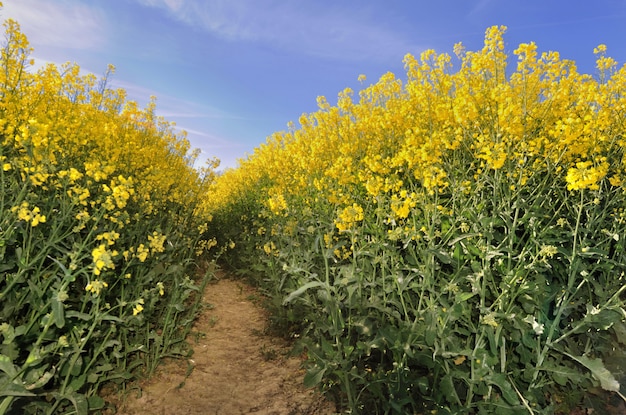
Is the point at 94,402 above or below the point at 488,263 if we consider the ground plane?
below

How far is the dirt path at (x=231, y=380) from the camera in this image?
9.72 feet

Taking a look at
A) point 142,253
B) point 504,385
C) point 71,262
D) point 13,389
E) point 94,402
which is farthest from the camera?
point 142,253

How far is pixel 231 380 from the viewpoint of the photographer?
3.44m

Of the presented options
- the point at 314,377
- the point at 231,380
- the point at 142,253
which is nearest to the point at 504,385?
the point at 314,377

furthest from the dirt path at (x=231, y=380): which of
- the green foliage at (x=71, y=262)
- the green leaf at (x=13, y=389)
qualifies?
the green leaf at (x=13, y=389)

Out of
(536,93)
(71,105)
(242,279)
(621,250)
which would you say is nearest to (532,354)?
(621,250)

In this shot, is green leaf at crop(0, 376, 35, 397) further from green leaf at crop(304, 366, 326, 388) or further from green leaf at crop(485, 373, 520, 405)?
green leaf at crop(485, 373, 520, 405)

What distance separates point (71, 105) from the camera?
201 inches

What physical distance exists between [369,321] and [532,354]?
1.01 meters

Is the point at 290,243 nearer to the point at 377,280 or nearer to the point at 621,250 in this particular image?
the point at 377,280

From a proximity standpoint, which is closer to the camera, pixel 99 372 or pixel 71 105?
pixel 99 372

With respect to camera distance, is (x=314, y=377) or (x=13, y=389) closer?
(x=13, y=389)

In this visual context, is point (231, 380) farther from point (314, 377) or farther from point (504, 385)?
point (504, 385)

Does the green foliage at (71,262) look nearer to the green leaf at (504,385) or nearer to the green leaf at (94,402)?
the green leaf at (94,402)
